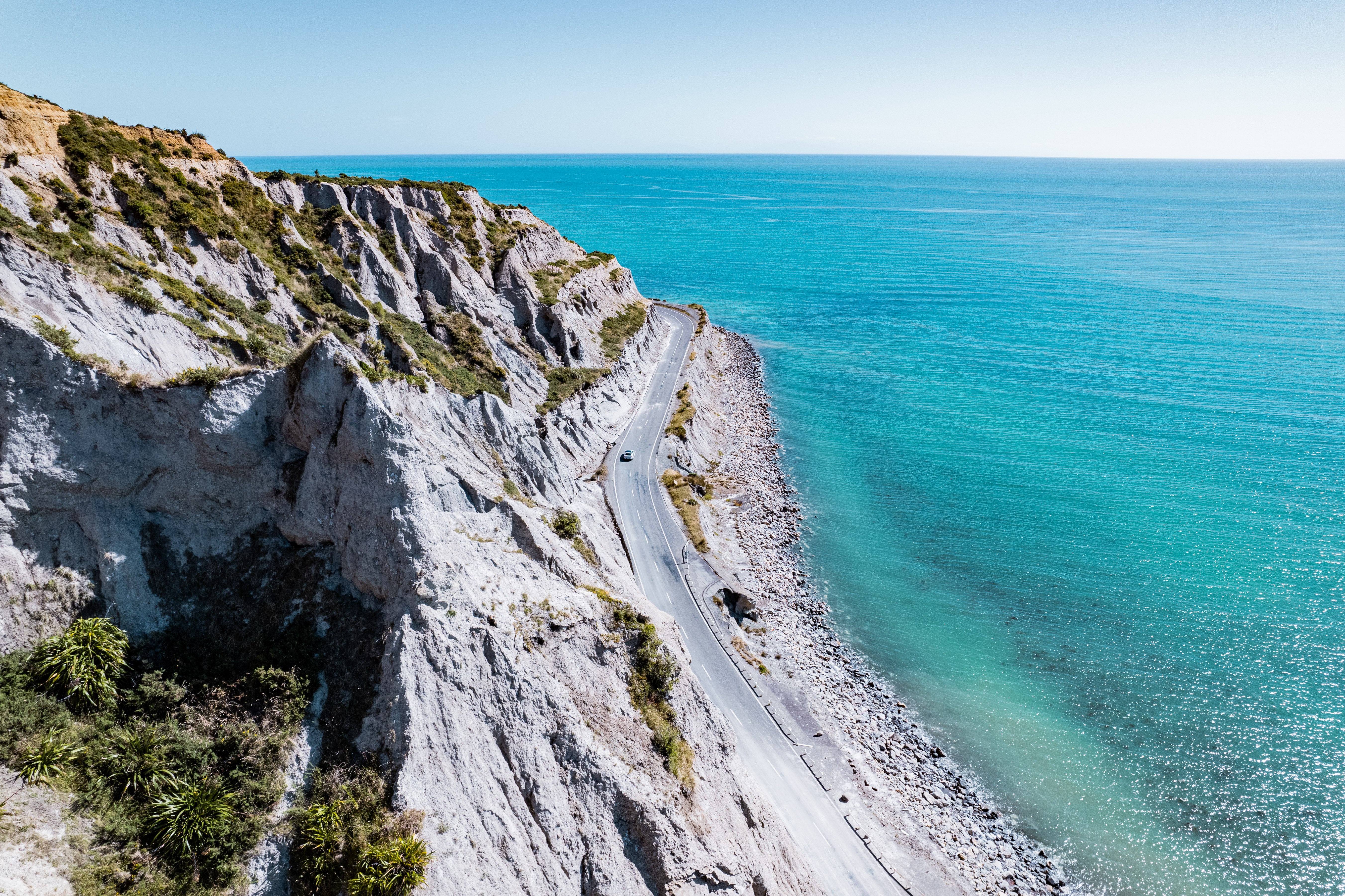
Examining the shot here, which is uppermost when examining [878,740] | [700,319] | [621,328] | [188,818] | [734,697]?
[621,328]

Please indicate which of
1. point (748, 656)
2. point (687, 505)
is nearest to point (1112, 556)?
point (748, 656)

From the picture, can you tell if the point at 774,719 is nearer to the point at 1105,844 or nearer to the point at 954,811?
the point at 954,811

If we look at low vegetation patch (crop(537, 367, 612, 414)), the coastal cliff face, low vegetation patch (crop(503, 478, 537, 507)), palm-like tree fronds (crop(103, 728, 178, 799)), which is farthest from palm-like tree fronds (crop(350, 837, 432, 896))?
low vegetation patch (crop(537, 367, 612, 414))

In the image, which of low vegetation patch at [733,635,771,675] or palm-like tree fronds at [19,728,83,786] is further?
low vegetation patch at [733,635,771,675]

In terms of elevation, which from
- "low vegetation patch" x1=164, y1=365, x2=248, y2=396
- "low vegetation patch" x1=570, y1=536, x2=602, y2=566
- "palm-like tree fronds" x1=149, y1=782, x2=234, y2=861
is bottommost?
"palm-like tree fronds" x1=149, y1=782, x2=234, y2=861

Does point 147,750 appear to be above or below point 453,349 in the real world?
below

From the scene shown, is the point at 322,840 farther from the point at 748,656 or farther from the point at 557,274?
the point at 557,274

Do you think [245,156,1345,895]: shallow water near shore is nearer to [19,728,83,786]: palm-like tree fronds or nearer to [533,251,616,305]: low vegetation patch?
[533,251,616,305]: low vegetation patch
